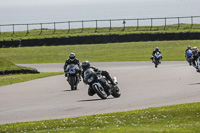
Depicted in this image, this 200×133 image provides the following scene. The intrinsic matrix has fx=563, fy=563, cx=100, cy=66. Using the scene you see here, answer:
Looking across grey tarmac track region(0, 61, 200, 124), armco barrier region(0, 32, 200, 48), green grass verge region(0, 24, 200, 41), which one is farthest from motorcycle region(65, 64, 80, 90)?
green grass verge region(0, 24, 200, 41)

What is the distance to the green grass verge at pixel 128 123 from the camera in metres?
11.4

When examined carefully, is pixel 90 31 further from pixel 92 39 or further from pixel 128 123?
pixel 128 123

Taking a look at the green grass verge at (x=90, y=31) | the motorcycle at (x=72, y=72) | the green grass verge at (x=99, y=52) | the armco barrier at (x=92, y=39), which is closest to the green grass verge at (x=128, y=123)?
the motorcycle at (x=72, y=72)

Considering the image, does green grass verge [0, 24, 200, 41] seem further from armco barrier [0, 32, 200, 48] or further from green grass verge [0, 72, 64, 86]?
green grass verge [0, 72, 64, 86]

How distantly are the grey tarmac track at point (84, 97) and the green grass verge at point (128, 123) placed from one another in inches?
59.1

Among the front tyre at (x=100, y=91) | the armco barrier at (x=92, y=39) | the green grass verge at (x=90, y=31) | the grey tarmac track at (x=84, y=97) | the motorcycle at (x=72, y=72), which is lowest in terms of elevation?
the grey tarmac track at (x=84, y=97)

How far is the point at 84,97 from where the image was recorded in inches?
790

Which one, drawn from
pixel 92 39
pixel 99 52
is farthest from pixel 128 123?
pixel 92 39

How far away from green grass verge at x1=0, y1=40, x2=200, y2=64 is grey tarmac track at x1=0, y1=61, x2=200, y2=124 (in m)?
21.9

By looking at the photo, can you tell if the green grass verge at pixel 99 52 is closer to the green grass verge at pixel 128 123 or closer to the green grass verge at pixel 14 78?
the green grass verge at pixel 14 78

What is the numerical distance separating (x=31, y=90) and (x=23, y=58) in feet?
95.1

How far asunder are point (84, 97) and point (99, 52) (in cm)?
3478

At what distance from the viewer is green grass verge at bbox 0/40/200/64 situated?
5091 cm

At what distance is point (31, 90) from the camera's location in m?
24.1
